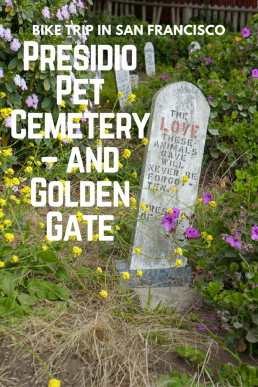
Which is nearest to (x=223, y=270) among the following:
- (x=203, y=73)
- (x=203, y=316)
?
(x=203, y=316)

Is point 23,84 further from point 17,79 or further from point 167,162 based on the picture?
point 167,162

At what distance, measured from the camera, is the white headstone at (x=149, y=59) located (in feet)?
27.7

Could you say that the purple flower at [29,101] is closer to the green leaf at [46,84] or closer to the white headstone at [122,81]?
the green leaf at [46,84]

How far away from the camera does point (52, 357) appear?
6.23ft

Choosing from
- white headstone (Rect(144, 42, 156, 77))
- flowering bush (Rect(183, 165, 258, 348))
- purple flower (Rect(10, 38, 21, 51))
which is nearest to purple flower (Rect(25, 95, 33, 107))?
purple flower (Rect(10, 38, 21, 51))

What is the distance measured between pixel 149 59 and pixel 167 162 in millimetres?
6211

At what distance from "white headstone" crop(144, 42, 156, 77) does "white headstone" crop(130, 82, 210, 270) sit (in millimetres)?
6008

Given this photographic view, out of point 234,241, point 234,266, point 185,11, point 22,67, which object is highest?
point 185,11

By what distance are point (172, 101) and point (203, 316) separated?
4.39 feet

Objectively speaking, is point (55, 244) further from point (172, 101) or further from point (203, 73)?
point (203, 73)

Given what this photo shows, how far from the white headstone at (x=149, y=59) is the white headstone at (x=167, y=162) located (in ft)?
19.7

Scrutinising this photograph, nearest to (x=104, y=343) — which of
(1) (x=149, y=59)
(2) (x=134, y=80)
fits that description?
(2) (x=134, y=80)

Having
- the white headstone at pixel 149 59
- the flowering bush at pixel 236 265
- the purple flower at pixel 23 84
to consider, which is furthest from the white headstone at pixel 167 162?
the white headstone at pixel 149 59

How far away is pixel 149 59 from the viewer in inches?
334
